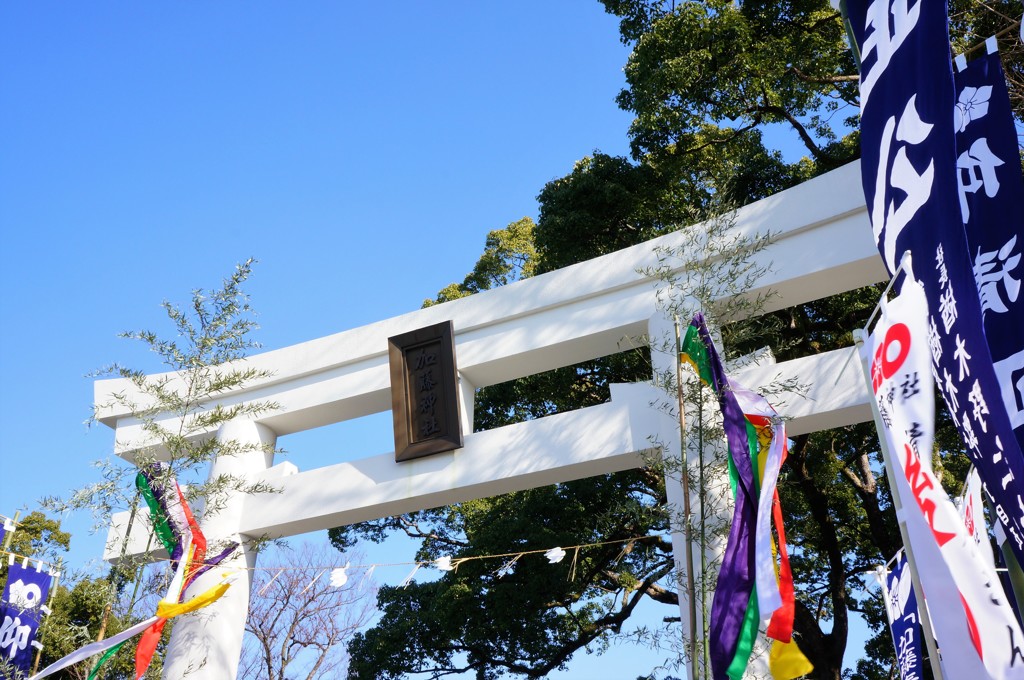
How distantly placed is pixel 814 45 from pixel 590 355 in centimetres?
367

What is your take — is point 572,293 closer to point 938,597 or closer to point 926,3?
point 926,3

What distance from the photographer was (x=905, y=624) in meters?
5.27

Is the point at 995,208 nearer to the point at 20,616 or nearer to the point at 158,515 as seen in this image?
the point at 158,515

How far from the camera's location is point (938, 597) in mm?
1901

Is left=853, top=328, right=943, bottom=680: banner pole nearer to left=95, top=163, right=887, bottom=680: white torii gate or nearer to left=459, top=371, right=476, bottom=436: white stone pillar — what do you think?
left=95, top=163, right=887, bottom=680: white torii gate

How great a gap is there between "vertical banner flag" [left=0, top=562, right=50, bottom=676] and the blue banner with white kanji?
5637 mm

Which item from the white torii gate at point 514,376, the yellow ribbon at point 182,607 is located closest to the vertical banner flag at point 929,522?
the white torii gate at point 514,376

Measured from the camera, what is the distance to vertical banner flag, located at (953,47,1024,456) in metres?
2.79

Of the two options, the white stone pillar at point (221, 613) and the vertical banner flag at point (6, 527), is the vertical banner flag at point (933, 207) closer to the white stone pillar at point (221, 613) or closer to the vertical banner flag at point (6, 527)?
the white stone pillar at point (221, 613)

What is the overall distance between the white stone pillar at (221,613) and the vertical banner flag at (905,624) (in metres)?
4.25

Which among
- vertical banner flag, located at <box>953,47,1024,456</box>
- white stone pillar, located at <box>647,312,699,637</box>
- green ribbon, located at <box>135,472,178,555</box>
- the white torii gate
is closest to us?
vertical banner flag, located at <box>953,47,1024,456</box>

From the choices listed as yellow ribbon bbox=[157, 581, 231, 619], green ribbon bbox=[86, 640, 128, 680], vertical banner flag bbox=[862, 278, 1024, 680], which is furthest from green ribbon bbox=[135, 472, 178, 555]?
vertical banner flag bbox=[862, 278, 1024, 680]

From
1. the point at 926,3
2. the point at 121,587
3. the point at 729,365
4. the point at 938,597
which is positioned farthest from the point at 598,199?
the point at 938,597

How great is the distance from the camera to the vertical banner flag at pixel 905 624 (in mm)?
5121
